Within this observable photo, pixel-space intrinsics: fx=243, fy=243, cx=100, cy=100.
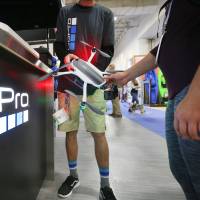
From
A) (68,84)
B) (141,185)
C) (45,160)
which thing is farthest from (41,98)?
(141,185)

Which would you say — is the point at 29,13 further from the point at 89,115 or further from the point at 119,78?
the point at 119,78

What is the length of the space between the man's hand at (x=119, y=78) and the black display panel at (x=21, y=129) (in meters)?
0.40

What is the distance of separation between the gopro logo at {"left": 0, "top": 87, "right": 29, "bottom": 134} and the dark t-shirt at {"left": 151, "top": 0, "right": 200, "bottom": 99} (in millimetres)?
570

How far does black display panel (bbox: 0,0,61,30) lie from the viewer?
6.63 feet

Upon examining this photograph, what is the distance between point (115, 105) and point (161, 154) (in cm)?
374

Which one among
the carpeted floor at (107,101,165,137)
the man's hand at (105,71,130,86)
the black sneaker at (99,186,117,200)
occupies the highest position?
the man's hand at (105,71,130,86)

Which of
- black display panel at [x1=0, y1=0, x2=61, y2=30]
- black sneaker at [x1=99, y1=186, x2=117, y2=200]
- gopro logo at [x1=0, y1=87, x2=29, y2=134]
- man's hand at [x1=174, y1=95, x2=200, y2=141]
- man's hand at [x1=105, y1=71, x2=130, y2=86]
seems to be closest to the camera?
man's hand at [x1=174, y1=95, x2=200, y2=141]

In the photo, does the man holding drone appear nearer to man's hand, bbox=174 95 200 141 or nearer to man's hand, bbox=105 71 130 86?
man's hand, bbox=105 71 130 86

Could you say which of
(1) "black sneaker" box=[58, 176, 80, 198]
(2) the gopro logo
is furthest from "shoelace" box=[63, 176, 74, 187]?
(2) the gopro logo

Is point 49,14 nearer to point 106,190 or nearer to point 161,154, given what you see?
point 106,190

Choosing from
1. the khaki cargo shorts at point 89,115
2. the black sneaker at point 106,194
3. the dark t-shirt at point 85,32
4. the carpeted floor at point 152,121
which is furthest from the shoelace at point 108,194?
the carpeted floor at point 152,121

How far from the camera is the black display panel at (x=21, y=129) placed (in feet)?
2.96

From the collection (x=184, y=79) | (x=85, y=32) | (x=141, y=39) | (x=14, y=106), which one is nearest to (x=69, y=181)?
(x=14, y=106)

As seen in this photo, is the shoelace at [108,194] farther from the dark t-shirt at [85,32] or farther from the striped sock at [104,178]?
the dark t-shirt at [85,32]
